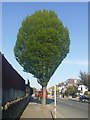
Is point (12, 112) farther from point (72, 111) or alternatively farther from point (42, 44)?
point (42, 44)

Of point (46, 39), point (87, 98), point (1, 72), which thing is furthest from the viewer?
point (87, 98)

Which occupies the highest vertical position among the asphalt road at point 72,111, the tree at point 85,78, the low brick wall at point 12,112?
the tree at point 85,78

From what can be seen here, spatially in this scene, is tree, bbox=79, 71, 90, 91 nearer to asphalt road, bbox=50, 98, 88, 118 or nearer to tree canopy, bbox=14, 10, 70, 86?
asphalt road, bbox=50, 98, 88, 118

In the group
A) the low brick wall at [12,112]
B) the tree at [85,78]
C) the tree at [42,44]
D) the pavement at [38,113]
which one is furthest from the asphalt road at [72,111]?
the tree at [85,78]

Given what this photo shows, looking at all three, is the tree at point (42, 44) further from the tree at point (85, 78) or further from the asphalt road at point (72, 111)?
the tree at point (85, 78)

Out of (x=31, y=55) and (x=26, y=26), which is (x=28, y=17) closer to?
(x=26, y=26)

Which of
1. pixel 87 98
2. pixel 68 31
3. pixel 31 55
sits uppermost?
pixel 68 31

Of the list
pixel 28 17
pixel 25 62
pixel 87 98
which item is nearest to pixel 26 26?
pixel 28 17

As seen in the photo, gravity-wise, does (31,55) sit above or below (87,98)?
above

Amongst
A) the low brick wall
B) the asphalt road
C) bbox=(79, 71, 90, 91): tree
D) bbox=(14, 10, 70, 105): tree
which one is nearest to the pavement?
the asphalt road
